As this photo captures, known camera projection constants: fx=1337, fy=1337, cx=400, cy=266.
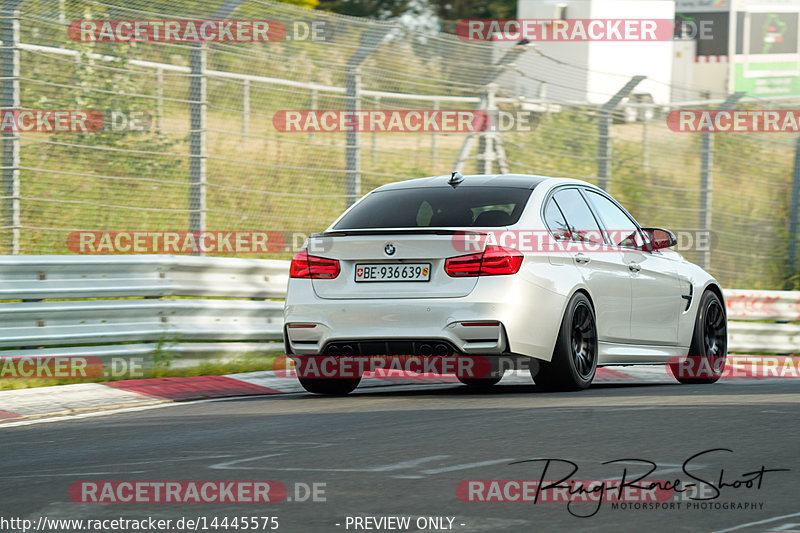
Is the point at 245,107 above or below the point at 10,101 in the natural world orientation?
above

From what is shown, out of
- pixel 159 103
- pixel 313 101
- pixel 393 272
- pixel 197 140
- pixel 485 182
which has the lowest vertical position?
pixel 393 272

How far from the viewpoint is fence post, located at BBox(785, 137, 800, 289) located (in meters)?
17.5

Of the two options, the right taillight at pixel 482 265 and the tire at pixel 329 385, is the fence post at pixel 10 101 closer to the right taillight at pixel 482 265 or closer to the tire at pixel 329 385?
the tire at pixel 329 385

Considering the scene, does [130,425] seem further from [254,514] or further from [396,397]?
[254,514]

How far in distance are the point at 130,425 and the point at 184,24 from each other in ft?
18.1

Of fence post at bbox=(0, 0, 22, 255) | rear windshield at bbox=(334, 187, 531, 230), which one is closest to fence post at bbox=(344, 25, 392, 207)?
fence post at bbox=(0, 0, 22, 255)

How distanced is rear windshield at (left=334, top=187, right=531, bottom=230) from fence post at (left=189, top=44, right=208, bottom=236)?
2.95m

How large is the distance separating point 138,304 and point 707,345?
468cm

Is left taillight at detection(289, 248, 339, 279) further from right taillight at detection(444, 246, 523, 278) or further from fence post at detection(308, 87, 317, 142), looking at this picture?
fence post at detection(308, 87, 317, 142)

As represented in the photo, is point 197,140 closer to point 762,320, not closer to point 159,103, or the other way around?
point 159,103

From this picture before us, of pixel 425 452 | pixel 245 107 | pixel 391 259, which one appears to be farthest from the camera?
pixel 245 107

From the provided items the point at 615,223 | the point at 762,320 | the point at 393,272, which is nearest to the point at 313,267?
the point at 393,272

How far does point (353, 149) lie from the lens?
1329 centimetres

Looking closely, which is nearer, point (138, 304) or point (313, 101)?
point (138, 304)
